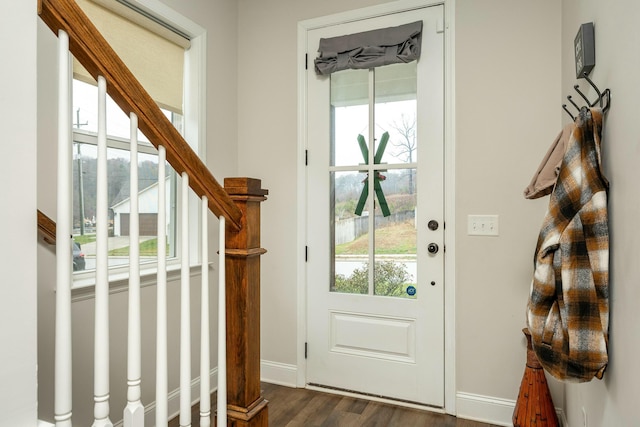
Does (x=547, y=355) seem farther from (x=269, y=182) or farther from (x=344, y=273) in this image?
(x=269, y=182)

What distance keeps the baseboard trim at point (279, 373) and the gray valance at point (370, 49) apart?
1978mm

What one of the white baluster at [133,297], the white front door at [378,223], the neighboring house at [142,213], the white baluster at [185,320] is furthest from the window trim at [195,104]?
the white baluster at [133,297]

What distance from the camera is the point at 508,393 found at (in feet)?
7.32

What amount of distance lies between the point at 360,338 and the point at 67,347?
197cm

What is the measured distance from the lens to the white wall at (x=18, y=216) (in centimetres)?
72

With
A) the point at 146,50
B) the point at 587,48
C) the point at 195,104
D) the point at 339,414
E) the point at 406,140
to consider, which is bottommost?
the point at 339,414

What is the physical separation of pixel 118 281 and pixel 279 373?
4.29 ft

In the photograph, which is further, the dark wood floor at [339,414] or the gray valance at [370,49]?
the gray valance at [370,49]

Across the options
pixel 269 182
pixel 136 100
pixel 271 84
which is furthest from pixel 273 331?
pixel 136 100

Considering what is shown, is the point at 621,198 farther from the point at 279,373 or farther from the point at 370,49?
the point at 279,373

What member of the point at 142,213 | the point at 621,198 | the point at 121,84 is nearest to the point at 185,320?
the point at 121,84

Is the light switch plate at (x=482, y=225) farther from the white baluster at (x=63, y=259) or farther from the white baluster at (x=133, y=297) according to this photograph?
the white baluster at (x=63, y=259)

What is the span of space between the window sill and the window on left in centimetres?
7

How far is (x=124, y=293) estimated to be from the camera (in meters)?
2.03
